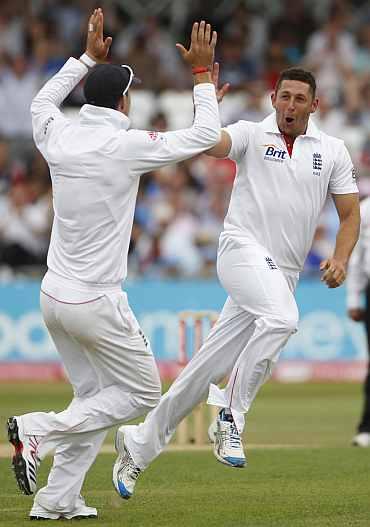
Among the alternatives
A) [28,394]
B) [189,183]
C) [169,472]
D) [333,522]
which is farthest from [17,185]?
[333,522]

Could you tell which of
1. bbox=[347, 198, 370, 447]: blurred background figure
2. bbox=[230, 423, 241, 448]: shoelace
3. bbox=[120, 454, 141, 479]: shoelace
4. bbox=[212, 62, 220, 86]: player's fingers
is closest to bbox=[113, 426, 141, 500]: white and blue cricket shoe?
bbox=[120, 454, 141, 479]: shoelace

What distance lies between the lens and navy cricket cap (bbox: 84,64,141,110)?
7.13 meters

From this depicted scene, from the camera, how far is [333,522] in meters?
7.18

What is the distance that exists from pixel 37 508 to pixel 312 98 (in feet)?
10.1

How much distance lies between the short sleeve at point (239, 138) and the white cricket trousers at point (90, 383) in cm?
143

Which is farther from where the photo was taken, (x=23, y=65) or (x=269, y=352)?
(x=23, y=65)

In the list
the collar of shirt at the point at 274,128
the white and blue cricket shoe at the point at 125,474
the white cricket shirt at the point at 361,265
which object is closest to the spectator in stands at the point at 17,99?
the white cricket shirt at the point at 361,265

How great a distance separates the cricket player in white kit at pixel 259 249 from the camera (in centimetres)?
783

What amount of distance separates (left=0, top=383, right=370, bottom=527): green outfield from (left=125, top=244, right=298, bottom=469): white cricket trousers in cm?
A: 47

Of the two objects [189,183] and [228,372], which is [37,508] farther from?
[189,183]

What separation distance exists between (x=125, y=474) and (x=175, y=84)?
14.5 m

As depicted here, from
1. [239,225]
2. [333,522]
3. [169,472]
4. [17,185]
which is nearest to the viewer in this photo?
[333,522]

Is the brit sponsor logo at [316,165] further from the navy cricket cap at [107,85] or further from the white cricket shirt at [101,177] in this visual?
the navy cricket cap at [107,85]

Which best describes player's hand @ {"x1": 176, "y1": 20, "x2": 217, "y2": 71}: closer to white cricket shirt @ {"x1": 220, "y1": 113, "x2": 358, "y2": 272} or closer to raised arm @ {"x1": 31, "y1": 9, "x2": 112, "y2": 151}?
raised arm @ {"x1": 31, "y1": 9, "x2": 112, "y2": 151}
